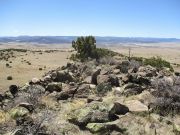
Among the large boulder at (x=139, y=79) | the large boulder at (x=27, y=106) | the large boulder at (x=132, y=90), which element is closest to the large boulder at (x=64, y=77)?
the large boulder at (x=139, y=79)

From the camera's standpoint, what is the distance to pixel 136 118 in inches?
448

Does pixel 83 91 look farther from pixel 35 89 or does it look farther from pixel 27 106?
pixel 27 106

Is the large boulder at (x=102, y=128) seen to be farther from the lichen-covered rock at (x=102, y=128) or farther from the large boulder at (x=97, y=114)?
the large boulder at (x=97, y=114)

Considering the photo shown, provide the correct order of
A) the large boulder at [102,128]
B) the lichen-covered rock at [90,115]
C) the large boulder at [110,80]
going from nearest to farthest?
the large boulder at [102,128]
the lichen-covered rock at [90,115]
the large boulder at [110,80]

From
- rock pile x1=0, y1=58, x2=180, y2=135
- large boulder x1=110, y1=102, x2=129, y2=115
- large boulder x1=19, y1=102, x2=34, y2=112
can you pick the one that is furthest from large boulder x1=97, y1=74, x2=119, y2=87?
large boulder x1=19, y1=102, x2=34, y2=112

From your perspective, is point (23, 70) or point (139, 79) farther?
point (23, 70)

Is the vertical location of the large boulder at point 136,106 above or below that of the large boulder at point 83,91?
above

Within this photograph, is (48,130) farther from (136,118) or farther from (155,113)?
(155,113)

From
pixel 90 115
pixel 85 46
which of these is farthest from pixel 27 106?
pixel 85 46

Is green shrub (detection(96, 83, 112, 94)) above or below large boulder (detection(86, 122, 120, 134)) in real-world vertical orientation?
above

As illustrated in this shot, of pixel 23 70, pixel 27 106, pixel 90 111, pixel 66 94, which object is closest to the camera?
pixel 90 111

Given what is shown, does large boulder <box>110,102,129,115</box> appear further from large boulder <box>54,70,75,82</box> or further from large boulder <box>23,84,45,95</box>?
large boulder <box>54,70,75,82</box>

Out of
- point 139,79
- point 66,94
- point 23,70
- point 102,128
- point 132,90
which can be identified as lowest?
point 23,70

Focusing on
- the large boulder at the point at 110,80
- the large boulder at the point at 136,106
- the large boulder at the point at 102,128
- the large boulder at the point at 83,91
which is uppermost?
the large boulder at the point at 110,80
